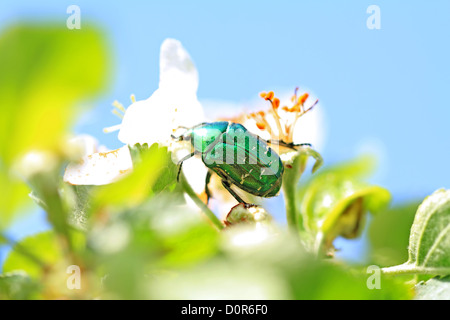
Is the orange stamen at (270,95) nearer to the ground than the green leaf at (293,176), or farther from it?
farther from it

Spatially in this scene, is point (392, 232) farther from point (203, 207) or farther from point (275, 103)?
point (203, 207)

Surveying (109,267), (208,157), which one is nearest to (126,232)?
(109,267)

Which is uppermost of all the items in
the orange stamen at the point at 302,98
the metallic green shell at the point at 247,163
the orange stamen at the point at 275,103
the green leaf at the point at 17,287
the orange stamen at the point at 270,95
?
the orange stamen at the point at 302,98

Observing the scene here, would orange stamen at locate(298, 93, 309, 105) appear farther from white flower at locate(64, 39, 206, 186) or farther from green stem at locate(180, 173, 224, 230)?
green stem at locate(180, 173, 224, 230)

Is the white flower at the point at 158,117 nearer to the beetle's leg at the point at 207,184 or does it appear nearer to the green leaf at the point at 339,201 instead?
the beetle's leg at the point at 207,184

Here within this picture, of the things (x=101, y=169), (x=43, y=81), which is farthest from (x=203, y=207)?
(x=43, y=81)

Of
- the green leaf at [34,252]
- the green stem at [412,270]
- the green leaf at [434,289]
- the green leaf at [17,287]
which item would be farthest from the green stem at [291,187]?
the green leaf at [17,287]

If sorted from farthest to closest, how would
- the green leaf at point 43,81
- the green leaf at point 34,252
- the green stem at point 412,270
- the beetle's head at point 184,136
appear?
the beetle's head at point 184,136 < the green leaf at point 34,252 < the green stem at point 412,270 < the green leaf at point 43,81

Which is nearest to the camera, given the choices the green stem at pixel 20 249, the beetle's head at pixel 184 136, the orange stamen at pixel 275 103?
the green stem at pixel 20 249
